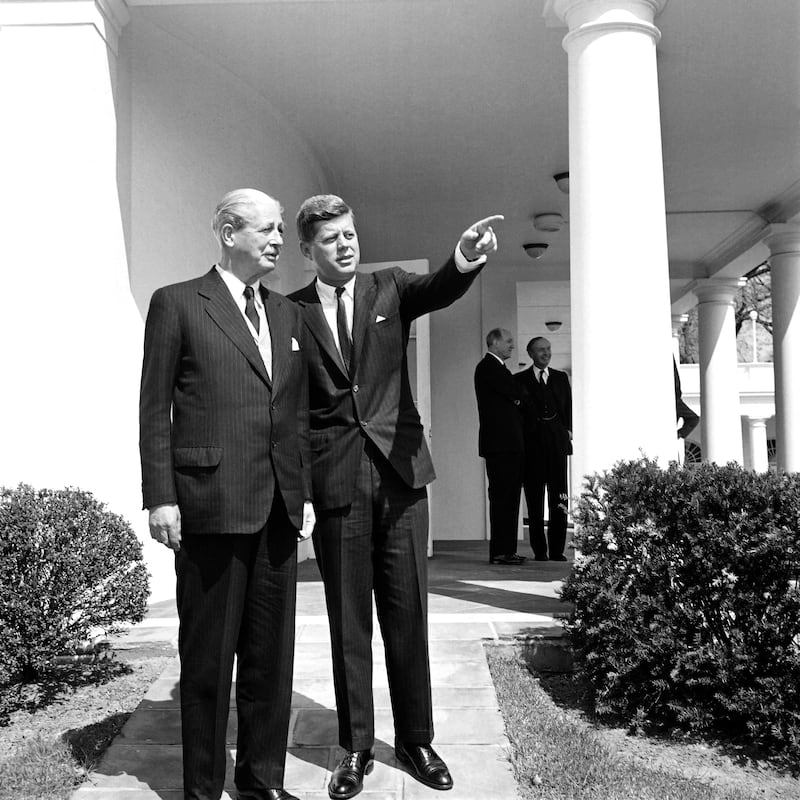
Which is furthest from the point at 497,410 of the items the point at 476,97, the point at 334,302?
the point at 334,302

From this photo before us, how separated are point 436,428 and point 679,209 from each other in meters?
4.00

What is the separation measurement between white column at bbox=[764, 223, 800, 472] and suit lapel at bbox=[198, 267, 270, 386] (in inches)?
344

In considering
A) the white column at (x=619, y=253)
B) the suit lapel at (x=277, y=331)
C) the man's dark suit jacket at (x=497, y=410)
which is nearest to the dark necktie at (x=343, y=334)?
the suit lapel at (x=277, y=331)

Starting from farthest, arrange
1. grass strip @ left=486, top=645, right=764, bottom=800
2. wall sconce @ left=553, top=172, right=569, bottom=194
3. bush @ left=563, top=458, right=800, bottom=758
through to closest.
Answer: wall sconce @ left=553, top=172, right=569, bottom=194
bush @ left=563, top=458, right=800, bottom=758
grass strip @ left=486, top=645, right=764, bottom=800

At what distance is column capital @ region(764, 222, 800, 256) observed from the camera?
10734 millimetres

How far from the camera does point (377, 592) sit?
3.16 m

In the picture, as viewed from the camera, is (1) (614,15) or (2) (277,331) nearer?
(2) (277,331)

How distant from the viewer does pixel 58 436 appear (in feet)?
16.2

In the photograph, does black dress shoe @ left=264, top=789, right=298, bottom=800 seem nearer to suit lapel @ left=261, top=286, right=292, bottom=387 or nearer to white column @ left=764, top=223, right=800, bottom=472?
suit lapel @ left=261, top=286, right=292, bottom=387

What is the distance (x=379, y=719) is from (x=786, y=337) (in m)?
8.52

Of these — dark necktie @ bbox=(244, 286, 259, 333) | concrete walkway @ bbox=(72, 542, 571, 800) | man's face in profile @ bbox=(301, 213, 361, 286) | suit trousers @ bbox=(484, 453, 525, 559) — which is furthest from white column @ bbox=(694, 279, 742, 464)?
dark necktie @ bbox=(244, 286, 259, 333)

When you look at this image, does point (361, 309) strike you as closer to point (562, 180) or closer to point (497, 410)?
point (497, 410)

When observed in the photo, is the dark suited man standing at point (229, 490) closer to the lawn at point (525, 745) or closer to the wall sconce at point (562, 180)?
the lawn at point (525, 745)

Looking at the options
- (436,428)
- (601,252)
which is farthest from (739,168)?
(601,252)
